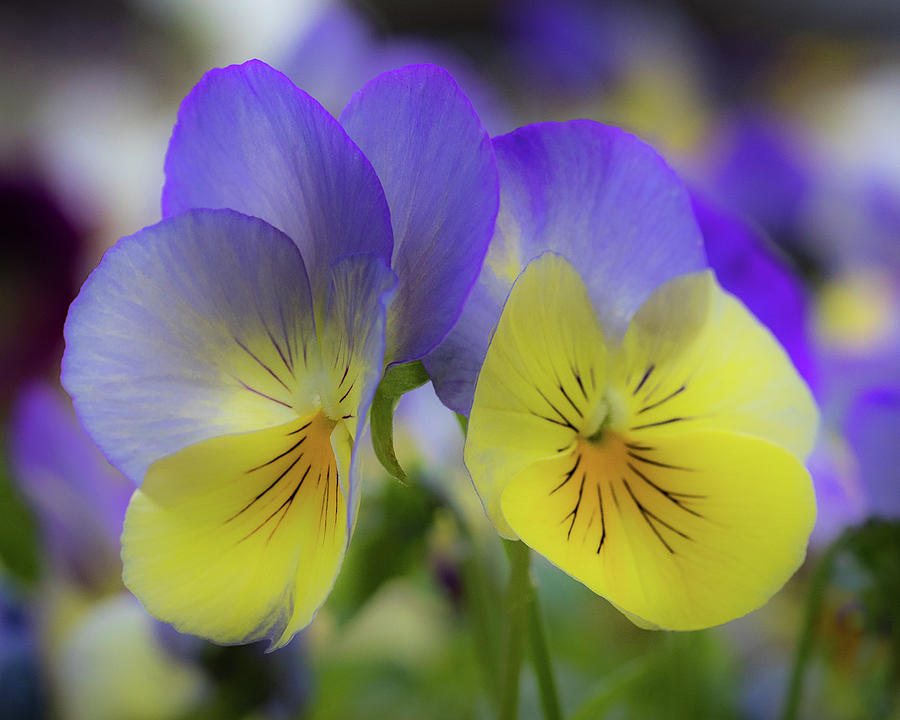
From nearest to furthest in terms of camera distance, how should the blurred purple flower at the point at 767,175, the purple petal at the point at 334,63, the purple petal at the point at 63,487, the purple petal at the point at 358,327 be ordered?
the purple petal at the point at 358,327 < the purple petal at the point at 63,487 < the purple petal at the point at 334,63 < the blurred purple flower at the point at 767,175

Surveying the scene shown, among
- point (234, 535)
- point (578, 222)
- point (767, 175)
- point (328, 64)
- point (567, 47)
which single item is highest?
point (567, 47)

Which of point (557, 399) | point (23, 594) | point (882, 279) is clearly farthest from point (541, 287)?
point (882, 279)

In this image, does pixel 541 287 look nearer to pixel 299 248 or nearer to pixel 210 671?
pixel 299 248

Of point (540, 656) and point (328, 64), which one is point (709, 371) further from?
point (328, 64)

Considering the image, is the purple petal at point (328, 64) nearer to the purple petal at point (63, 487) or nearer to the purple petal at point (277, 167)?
the purple petal at point (63, 487)

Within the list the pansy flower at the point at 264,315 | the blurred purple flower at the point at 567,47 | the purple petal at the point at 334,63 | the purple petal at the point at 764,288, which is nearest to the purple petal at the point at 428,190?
the pansy flower at the point at 264,315

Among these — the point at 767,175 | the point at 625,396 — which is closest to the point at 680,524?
the point at 625,396
